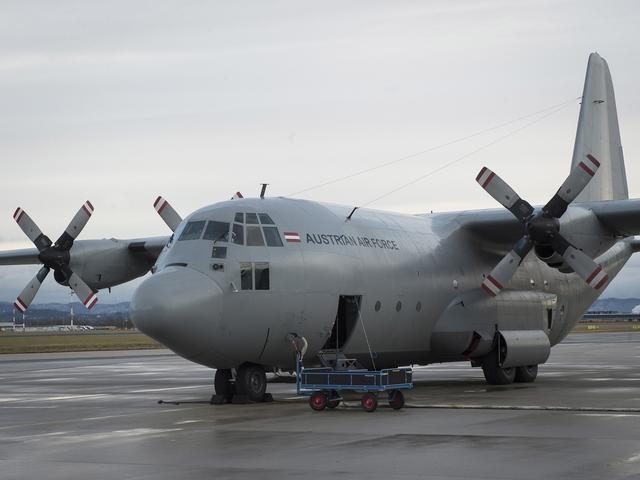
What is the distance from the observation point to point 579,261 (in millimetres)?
A: 21188

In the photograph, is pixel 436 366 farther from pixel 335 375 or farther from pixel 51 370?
pixel 335 375

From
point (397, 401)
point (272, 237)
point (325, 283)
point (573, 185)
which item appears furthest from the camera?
point (573, 185)

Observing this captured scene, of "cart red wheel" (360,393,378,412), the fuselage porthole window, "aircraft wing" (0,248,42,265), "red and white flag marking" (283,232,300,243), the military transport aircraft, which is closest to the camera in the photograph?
"cart red wheel" (360,393,378,412)

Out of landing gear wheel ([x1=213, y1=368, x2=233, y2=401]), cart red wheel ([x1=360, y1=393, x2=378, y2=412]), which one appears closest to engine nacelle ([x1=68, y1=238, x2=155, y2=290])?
landing gear wheel ([x1=213, y1=368, x2=233, y2=401])

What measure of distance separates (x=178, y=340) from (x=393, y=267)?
6106mm

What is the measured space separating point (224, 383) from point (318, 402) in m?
2.61

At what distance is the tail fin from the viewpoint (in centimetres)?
2812

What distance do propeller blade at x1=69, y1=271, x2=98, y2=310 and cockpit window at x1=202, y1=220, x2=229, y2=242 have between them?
25.3 feet

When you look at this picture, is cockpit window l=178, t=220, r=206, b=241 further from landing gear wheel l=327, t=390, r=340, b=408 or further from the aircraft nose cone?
landing gear wheel l=327, t=390, r=340, b=408

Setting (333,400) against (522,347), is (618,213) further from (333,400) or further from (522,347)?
(333,400)

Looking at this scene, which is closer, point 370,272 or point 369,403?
point 369,403

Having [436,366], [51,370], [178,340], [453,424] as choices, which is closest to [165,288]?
[178,340]

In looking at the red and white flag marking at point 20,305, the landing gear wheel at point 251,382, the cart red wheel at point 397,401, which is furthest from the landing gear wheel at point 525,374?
the red and white flag marking at point 20,305

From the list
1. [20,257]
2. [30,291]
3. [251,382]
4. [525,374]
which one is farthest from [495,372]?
[20,257]
